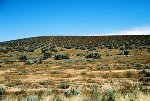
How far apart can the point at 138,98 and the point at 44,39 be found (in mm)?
74143

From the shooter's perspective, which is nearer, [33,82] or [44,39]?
[33,82]

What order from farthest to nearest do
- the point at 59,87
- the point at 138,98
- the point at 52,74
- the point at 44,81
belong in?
1. the point at 52,74
2. the point at 44,81
3. the point at 59,87
4. the point at 138,98

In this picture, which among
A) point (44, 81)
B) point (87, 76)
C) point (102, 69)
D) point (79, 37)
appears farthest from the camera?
point (79, 37)

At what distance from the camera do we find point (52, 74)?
20859 mm

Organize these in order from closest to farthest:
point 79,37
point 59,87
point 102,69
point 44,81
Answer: point 59,87 → point 44,81 → point 102,69 → point 79,37

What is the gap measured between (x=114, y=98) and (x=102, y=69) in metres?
11.5

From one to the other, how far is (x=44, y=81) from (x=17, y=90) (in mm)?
2408

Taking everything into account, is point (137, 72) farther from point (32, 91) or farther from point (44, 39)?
point (44, 39)

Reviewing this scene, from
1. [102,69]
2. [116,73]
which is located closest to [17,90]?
[116,73]

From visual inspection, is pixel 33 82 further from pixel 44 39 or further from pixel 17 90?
pixel 44 39

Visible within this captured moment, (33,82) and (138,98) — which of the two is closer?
(138,98)

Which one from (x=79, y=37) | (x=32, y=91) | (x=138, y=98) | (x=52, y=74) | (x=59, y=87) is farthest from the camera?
(x=79, y=37)

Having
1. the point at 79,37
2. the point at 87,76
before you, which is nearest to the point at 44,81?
the point at 87,76

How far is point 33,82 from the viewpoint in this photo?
17.5m
